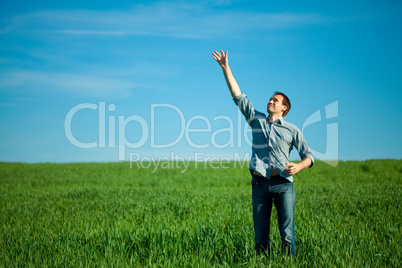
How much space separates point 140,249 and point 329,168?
20719mm

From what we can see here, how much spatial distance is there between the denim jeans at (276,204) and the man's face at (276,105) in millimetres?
903

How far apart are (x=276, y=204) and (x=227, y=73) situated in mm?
1861

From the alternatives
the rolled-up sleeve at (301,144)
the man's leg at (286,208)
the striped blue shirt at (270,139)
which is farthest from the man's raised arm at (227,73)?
the man's leg at (286,208)

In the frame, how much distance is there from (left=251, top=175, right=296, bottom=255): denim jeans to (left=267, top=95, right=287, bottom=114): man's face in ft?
2.96

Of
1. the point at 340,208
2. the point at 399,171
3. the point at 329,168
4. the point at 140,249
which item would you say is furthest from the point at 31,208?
the point at 399,171

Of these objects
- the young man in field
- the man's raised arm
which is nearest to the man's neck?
the young man in field

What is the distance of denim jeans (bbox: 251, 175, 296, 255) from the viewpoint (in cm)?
422

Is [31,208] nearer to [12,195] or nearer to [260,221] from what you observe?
[12,195]

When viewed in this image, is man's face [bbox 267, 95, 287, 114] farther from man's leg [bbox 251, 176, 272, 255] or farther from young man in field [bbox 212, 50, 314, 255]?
man's leg [bbox 251, 176, 272, 255]

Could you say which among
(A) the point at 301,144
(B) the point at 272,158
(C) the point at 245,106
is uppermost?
(C) the point at 245,106

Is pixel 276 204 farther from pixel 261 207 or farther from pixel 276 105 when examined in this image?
pixel 276 105

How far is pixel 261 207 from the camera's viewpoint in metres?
4.33

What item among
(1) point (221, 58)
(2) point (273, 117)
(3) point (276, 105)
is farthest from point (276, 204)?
(1) point (221, 58)

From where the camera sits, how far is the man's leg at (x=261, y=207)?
4281 millimetres
